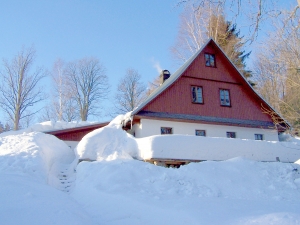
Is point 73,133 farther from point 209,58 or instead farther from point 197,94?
point 209,58

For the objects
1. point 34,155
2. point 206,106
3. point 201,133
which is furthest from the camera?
point 206,106

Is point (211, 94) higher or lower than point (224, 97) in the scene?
higher

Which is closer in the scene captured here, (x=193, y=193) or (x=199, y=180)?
(x=193, y=193)

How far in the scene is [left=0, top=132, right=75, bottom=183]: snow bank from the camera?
8695 millimetres

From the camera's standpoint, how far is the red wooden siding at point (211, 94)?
50.3 feet

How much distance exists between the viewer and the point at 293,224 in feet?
13.3

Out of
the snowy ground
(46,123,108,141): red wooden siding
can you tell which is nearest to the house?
(46,123,108,141): red wooden siding

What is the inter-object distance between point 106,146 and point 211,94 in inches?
289

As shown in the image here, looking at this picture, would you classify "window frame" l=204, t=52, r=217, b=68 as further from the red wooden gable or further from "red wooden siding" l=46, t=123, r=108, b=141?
"red wooden siding" l=46, t=123, r=108, b=141

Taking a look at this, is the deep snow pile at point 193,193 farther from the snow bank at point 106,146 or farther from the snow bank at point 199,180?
the snow bank at point 106,146

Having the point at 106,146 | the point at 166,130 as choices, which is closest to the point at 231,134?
the point at 166,130

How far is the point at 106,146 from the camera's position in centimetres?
1266

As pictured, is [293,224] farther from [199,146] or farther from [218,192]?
[199,146]

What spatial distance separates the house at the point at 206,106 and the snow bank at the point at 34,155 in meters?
3.85
